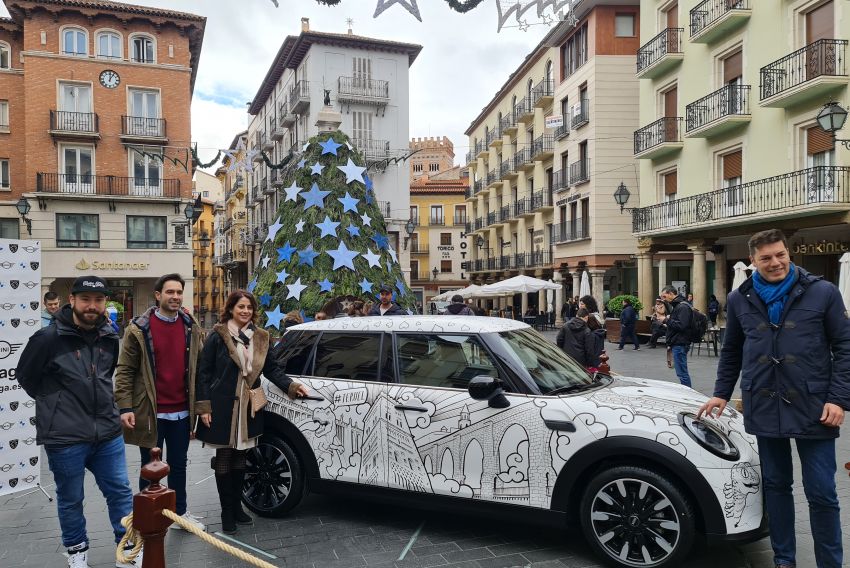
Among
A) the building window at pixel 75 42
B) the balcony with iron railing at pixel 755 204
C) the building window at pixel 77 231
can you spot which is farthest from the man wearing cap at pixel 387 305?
the building window at pixel 75 42

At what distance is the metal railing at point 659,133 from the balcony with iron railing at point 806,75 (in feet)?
15.1

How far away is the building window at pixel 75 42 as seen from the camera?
2972 cm

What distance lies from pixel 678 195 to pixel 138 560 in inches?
907

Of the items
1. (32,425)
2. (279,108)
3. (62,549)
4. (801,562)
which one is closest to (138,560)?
(62,549)

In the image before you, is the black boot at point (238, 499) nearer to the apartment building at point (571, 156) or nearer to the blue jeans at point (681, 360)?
the blue jeans at point (681, 360)

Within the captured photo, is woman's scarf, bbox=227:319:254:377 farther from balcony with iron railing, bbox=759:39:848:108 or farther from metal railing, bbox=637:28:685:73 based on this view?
metal railing, bbox=637:28:685:73

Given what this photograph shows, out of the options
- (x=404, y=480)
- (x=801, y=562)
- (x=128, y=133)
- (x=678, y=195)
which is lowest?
(x=801, y=562)

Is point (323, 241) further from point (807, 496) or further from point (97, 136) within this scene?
point (97, 136)

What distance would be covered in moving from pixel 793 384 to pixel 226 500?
Result: 3903mm

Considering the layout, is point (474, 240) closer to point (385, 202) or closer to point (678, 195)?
point (385, 202)

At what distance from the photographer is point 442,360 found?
185 inches

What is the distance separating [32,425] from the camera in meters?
5.57

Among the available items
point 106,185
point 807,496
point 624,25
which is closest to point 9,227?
point 106,185

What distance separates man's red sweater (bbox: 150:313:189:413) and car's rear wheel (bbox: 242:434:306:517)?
0.78 m
